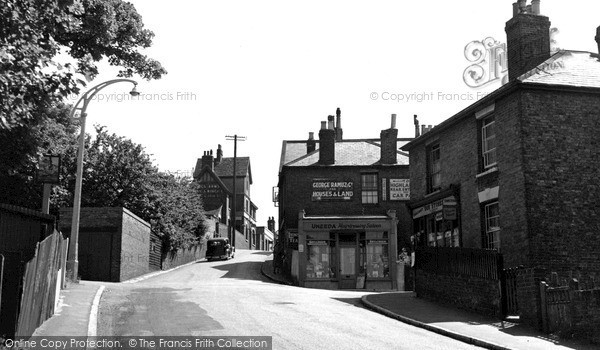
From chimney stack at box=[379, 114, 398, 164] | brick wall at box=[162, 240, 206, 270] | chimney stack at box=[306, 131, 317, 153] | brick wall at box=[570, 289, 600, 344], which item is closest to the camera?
brick wall at box=[570, 289, 600, 344]

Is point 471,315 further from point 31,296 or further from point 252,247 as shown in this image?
point 252,247

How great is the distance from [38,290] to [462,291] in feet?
39.2

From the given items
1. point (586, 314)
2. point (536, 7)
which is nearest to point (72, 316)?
point (586, 314)

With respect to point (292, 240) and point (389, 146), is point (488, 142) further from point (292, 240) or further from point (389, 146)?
point (292, 240)

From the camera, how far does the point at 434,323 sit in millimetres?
15664

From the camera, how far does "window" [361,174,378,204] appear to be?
40.3 m

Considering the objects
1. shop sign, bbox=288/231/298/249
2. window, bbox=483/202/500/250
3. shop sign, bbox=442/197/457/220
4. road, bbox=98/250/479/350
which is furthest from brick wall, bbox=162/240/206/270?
window, bbox=483/202/500/250

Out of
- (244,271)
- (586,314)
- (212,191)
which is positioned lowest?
(586,314)

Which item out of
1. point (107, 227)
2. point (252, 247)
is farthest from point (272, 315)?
point (252, 247)

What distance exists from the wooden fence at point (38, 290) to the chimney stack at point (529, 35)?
53.2 ft

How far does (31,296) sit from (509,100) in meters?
14.4

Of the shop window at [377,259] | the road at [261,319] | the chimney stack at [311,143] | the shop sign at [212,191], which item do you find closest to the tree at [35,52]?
the road at [261,319]

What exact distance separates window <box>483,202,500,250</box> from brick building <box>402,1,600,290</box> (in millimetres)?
32

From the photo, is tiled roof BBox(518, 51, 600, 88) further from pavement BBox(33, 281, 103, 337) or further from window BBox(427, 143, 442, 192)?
pavement BBox(33, 281, 103, 337)
